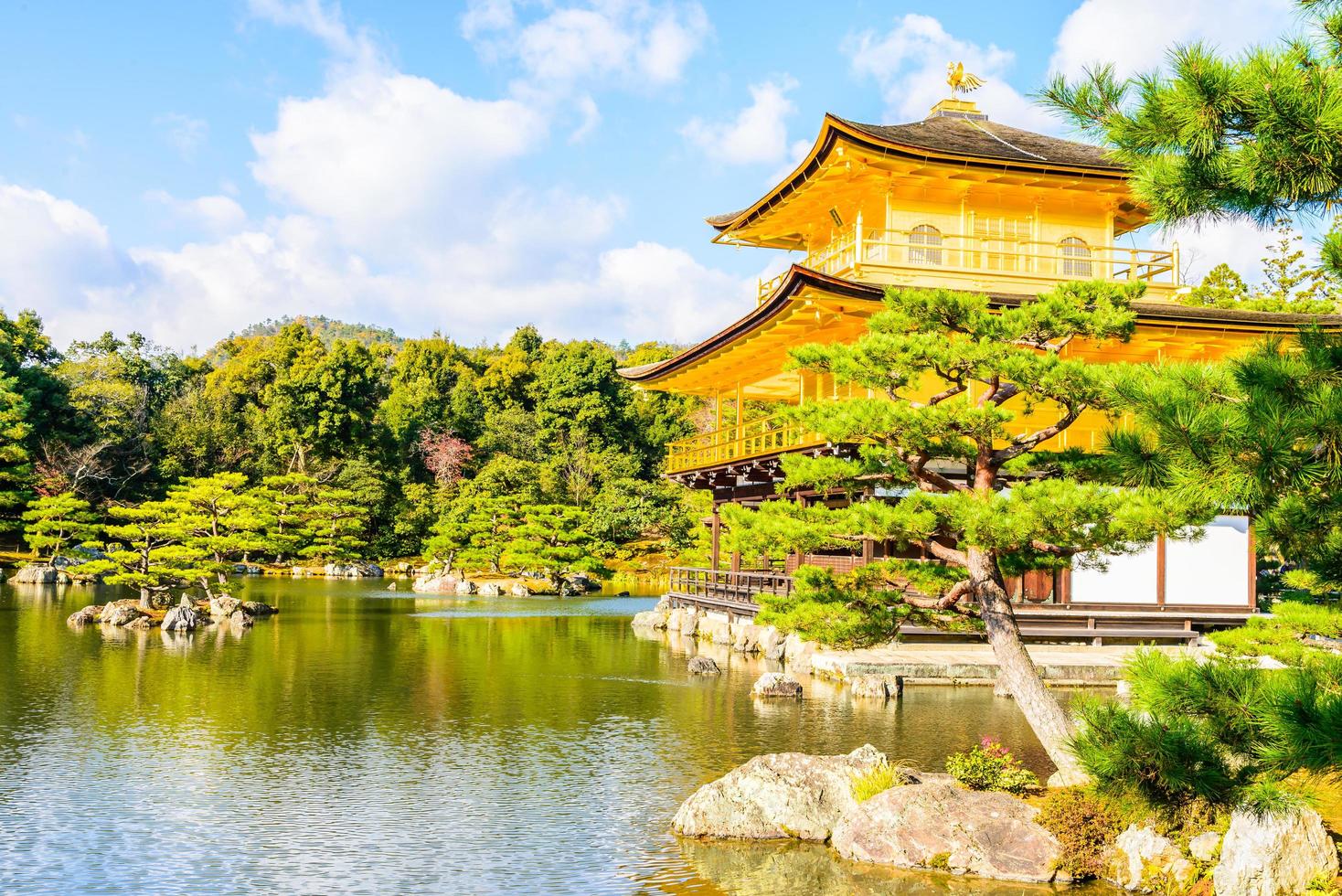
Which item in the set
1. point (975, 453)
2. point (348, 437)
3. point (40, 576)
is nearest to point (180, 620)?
point (40, 576)

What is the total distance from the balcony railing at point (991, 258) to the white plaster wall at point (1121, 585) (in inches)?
175

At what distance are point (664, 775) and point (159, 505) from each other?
17793mm

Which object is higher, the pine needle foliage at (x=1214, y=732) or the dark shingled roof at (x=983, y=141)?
the dark shingled roof at (x=983, y=141)

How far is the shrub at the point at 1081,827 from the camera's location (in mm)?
7082

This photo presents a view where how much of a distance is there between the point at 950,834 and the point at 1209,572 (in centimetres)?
1146

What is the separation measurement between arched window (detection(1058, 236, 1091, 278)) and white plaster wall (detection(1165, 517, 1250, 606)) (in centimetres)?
449

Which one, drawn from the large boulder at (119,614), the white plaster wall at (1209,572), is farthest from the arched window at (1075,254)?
the large boulder at (119,614)

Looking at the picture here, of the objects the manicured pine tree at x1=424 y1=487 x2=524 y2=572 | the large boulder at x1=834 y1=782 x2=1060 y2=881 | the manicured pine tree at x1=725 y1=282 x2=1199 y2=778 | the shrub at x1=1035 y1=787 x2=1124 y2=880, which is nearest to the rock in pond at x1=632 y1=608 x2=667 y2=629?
the manicured pine tree at x1=424 y1=487 x2=524 y2=572

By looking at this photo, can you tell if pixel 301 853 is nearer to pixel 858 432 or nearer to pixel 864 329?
pixel 858 432

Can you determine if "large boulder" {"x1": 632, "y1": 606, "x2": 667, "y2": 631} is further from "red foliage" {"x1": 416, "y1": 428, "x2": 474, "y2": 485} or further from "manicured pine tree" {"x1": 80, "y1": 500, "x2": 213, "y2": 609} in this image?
"red foliage" {"x1": 416, "y1": 428, "x2": 474, "y2": 485}

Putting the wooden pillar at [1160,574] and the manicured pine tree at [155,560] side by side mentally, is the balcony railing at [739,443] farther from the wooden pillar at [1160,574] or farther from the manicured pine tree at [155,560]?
the manicured pine tree at [155,560]

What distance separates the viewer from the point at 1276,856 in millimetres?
6152

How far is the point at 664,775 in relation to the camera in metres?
9.82

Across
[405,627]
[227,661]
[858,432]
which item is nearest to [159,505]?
[405,627]
